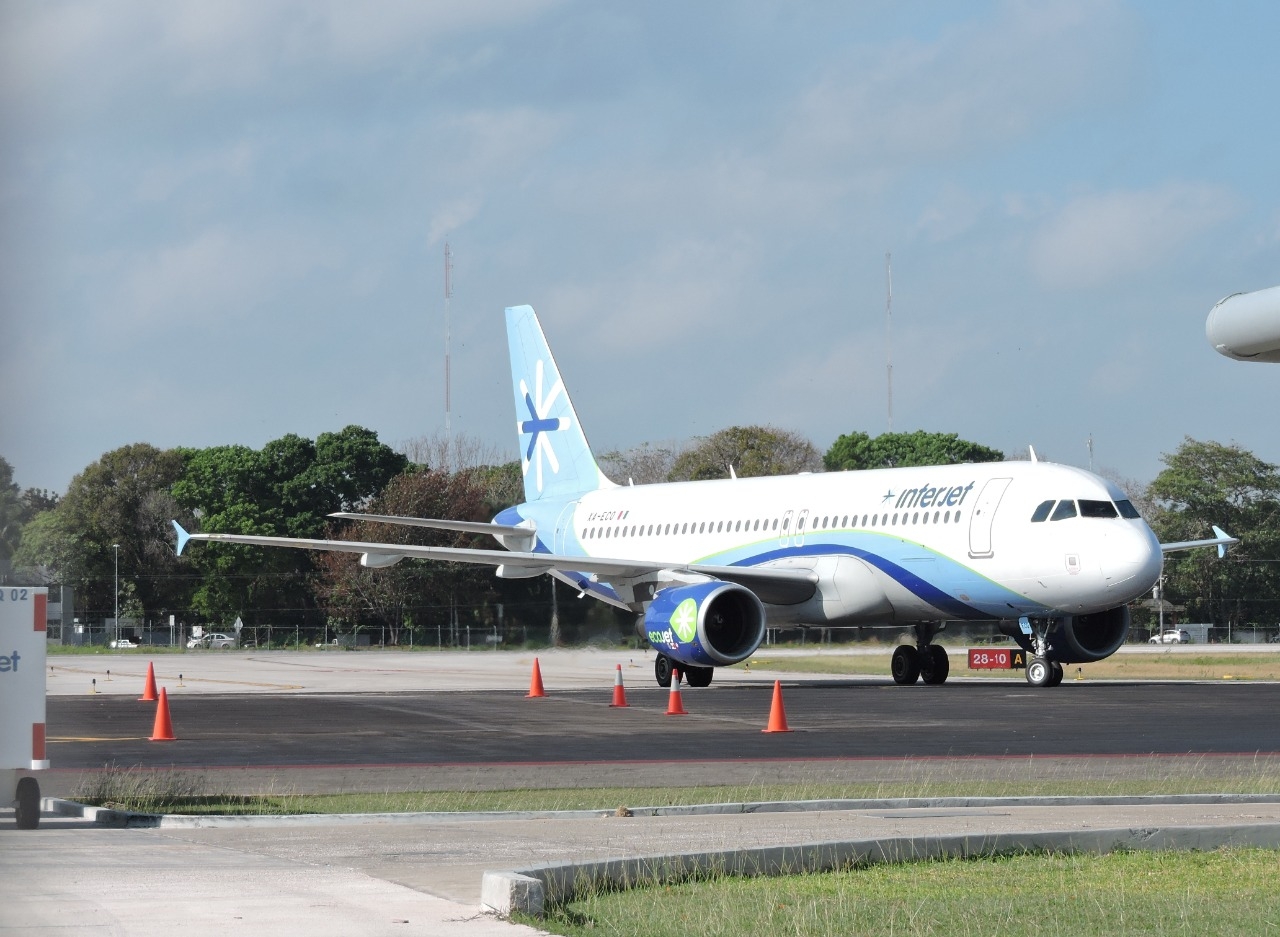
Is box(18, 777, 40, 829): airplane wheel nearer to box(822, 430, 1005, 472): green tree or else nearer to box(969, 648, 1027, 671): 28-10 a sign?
box(969, 648, 1027, 671): 28-10 a sign

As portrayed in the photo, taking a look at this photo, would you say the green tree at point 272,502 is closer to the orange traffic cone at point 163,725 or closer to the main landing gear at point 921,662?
the main landing gear at point 921,662

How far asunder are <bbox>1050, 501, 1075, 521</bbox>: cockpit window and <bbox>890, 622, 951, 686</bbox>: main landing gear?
4645mm

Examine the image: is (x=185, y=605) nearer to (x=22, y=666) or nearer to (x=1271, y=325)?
(x=22, y=666)

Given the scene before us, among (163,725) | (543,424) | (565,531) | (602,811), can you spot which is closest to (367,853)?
(602,811)

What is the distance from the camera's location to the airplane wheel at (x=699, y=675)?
32781 mm

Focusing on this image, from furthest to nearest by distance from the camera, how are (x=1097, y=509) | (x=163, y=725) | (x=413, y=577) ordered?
1. (x=413, y=577)
2. (x=1097, y=509)
3. (x=163, y=725)

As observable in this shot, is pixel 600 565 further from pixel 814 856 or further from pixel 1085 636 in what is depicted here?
pixel 814 856

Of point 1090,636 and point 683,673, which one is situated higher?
point 1090,636

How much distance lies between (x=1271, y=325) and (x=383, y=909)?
226 inches

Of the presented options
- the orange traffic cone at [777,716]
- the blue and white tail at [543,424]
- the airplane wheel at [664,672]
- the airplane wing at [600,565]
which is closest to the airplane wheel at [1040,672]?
the airplane wing at [600,565]

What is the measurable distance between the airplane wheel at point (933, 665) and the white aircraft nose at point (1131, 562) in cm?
543

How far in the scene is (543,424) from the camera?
42.3 metres

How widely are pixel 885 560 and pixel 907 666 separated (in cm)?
290

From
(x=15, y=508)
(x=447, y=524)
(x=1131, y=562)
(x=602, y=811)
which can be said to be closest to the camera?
(x=15, y=508)
